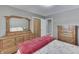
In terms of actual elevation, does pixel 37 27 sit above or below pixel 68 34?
above

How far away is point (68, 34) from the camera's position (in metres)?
1.23

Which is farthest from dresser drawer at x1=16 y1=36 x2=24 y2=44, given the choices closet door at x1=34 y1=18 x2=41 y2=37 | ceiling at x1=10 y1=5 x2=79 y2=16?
ceiling at x1=10 y1=5 x2=79 y2=16

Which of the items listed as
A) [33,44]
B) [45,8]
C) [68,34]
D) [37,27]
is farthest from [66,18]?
[33,44]

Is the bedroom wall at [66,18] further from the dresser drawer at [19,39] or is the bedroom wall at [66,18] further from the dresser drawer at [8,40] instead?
the dresser drawer at [8,40]

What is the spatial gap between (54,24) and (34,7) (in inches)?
15.8

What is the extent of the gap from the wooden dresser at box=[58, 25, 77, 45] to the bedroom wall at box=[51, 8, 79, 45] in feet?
0.20

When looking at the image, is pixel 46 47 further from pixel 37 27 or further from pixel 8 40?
pixel 8 40

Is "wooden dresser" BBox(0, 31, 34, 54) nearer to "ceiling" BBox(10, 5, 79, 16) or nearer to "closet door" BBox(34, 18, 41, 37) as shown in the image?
"closet door" BBox(34, 18, 41, 37)

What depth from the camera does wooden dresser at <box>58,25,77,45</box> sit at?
1178 millimetres

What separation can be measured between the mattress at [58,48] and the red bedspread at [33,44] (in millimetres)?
56

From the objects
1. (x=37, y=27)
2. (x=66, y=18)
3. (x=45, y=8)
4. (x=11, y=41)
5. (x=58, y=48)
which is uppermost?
(x=45, y=8)

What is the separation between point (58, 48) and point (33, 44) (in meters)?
0.38

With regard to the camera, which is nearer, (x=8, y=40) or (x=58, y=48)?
(x=8, y=40)
